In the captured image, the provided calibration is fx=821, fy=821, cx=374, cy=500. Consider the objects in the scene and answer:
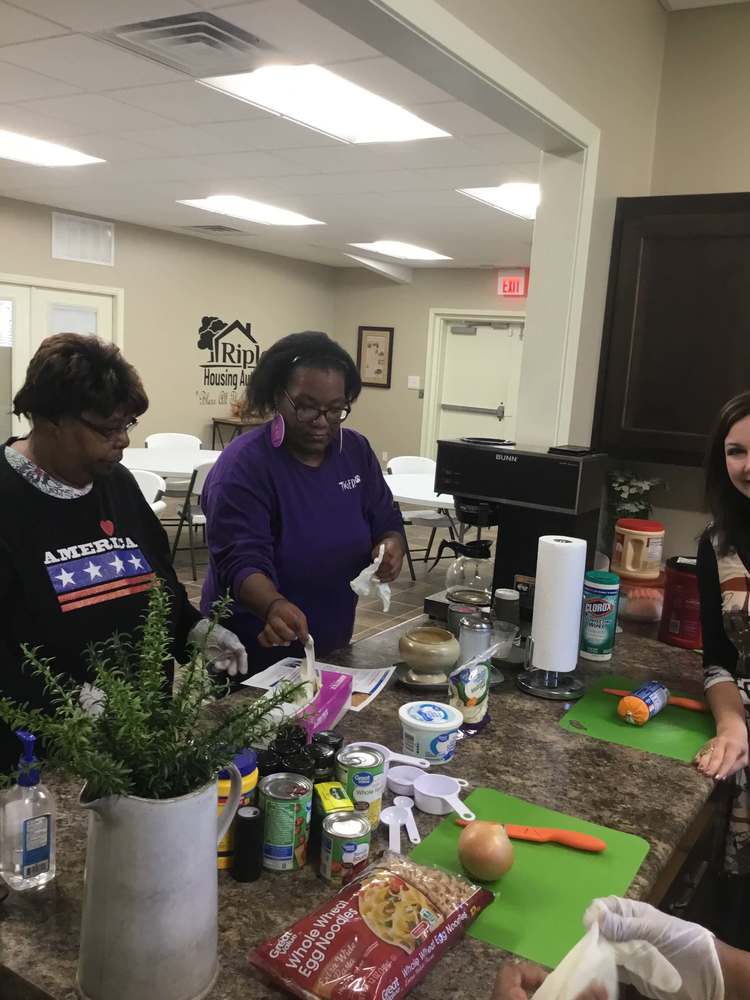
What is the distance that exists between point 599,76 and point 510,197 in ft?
9.73

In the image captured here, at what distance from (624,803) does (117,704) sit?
3.14ft

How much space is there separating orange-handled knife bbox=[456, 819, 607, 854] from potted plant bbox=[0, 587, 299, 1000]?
1.81 feet

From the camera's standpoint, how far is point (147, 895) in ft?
2.75

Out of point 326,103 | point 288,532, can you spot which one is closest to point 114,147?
point 326,103

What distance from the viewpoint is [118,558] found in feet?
5.66

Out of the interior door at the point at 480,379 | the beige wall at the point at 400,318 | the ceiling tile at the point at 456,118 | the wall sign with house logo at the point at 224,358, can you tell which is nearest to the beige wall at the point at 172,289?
the wall sign with house logo at the point at 224,358

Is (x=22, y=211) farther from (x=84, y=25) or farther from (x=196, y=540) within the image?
(x=84, y=25)

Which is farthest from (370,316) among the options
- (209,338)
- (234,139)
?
(234,139)

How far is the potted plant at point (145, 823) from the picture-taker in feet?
2.70

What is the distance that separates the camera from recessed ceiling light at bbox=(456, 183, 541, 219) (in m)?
4.99

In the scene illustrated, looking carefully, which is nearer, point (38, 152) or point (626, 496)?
point (626, 496)

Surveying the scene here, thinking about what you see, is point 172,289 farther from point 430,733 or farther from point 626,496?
point 430,733

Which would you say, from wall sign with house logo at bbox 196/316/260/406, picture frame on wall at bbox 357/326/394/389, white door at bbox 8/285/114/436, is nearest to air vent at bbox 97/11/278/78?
white door at bbox 8/285/114/436

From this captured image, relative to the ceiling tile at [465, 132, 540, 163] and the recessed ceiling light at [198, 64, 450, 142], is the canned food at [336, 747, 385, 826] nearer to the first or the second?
the recessed ceiling light at [198, 64, 450, 142]
